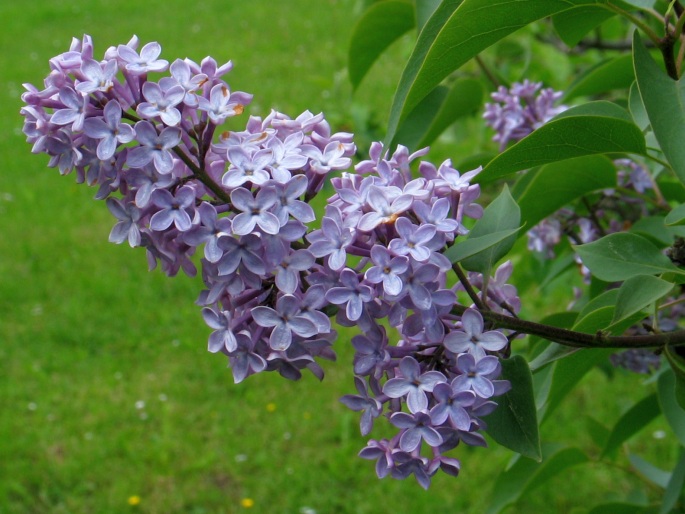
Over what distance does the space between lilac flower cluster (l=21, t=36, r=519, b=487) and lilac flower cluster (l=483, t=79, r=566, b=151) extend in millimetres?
702

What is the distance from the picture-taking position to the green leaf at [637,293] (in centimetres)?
85

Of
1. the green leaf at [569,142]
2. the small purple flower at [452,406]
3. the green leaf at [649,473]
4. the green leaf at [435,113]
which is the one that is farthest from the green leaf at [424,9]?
the green leaf at [649,473]

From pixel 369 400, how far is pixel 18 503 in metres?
2.74

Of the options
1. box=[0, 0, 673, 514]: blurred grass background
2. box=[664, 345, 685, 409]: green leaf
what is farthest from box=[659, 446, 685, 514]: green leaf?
box=[0, 0, 673, 514]: blurred grass background

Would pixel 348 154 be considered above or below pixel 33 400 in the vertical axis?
above

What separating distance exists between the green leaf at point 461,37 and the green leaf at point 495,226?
128mm

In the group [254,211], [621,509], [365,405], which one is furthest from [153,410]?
[254,211]

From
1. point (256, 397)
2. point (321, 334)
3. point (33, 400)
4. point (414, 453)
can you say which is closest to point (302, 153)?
point (321, 334)

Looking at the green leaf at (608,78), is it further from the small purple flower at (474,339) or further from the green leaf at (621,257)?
the small purple flower at (474,339)

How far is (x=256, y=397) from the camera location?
12.7 ft

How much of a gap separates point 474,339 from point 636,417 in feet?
2.41

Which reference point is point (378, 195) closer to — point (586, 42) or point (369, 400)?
point (369, 400)

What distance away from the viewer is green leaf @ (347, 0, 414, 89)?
1461 mm

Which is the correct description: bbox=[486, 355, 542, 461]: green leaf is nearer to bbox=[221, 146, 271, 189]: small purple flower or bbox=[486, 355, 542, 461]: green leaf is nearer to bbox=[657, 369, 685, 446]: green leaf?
bbox=[221, 146, 271, 189]: small purple flower
